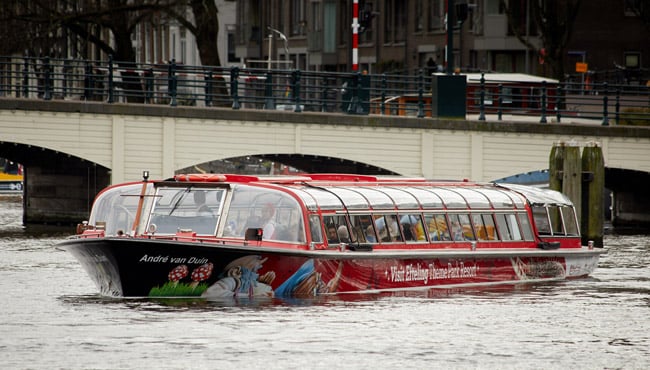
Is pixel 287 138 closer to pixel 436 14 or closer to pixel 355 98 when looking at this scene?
pixel 355 98

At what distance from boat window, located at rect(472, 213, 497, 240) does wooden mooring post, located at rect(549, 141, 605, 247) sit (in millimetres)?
9462

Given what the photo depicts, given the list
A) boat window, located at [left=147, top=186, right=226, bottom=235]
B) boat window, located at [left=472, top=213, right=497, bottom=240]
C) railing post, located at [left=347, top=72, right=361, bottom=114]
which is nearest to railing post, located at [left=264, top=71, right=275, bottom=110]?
railing post, located at [left=347, top=72, right=361, bottom=114]

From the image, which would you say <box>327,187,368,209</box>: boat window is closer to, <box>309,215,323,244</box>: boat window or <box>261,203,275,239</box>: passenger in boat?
<box>309,215,323,244</box>: boat window

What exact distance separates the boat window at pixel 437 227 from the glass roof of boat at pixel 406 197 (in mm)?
183

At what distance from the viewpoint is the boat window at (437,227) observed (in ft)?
93.1

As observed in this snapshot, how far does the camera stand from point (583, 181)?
39.3 metres

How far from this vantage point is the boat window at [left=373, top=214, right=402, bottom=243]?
1074 inches

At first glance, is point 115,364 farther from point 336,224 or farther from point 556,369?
point 336,224

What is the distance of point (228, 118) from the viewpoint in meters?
42.9

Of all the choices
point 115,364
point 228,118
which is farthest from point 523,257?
point 228,118

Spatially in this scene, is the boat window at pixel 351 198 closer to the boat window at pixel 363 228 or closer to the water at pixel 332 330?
the boat window at pixel 363 228

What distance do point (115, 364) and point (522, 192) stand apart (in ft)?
43.3

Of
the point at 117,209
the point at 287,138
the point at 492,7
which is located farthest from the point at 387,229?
the point at 492,7

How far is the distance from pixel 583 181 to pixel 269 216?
15.5 metres
